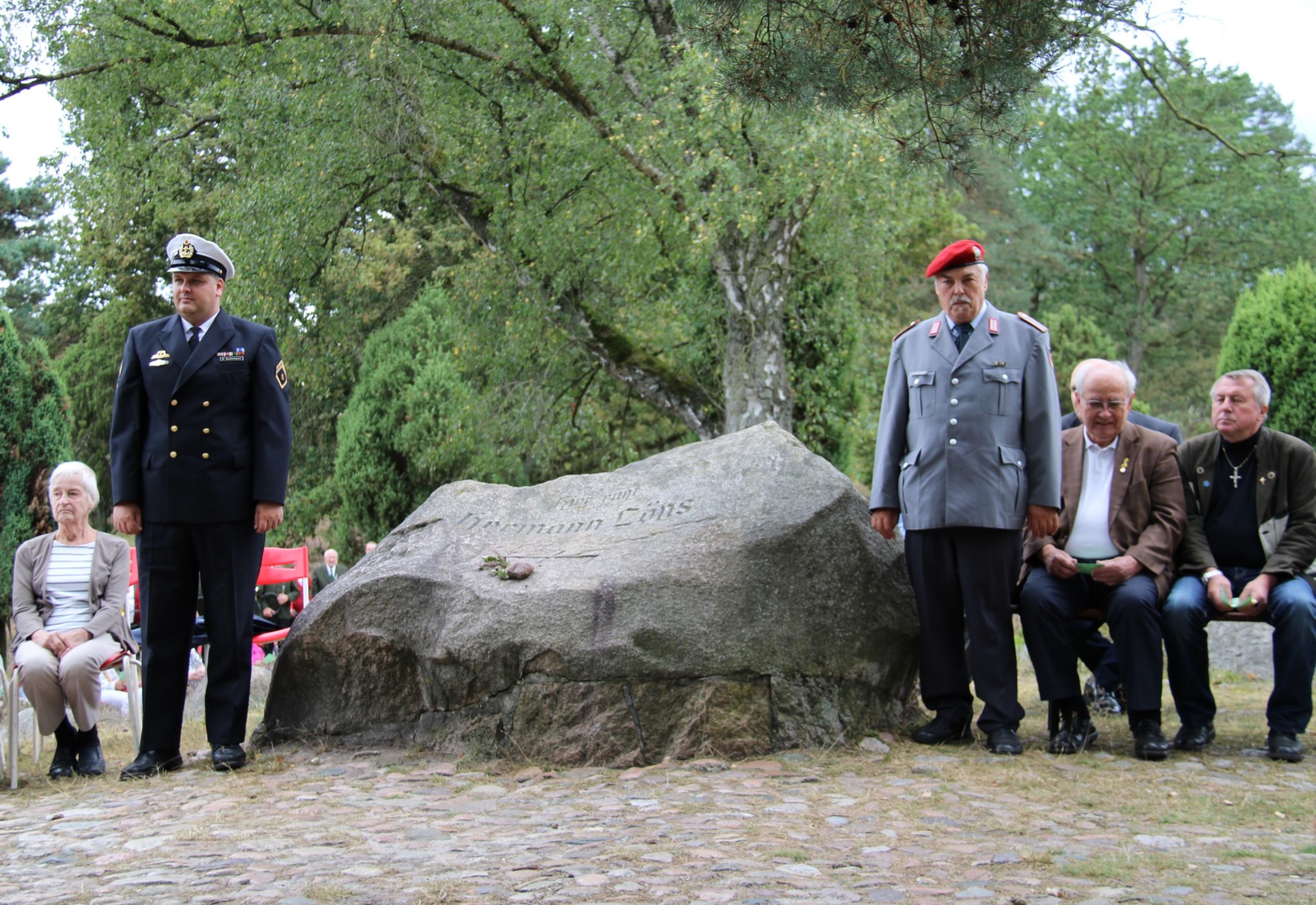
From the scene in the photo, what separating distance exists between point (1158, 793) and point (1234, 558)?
5.11 feet

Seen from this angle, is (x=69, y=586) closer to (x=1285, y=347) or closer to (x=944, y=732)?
(x=944, y=732)

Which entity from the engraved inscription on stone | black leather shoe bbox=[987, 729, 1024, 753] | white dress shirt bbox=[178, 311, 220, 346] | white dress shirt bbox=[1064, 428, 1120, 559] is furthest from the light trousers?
white dress shirt bbox=[1064, 428, 1120, 559]

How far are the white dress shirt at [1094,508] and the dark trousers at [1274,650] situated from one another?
0.34 metres

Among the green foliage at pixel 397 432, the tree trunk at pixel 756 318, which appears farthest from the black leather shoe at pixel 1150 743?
the green foliage at pixel 397 432

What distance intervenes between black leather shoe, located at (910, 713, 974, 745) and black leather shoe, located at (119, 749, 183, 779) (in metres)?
3.14

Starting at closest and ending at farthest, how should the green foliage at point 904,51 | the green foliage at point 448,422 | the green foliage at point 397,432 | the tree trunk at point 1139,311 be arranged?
the green foliage at point 904,51 → the green foliage at point 448,422 → the green foliage at point 397,432 → the tree trunk at point 1139,311

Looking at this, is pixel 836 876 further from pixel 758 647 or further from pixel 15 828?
pixel 15 828

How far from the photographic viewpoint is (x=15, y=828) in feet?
13.7

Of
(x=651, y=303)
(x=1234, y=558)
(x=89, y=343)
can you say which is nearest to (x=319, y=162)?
(x=651, y=303)

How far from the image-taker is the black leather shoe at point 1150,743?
4992 millimetres

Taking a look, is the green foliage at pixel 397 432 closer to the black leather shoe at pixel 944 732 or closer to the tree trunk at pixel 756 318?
the tree trunk at pixel 756 318

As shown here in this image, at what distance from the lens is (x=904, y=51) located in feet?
15.0

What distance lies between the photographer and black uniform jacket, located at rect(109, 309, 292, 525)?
5148mm

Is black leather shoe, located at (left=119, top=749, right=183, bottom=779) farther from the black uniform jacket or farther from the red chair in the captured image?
the red chair
